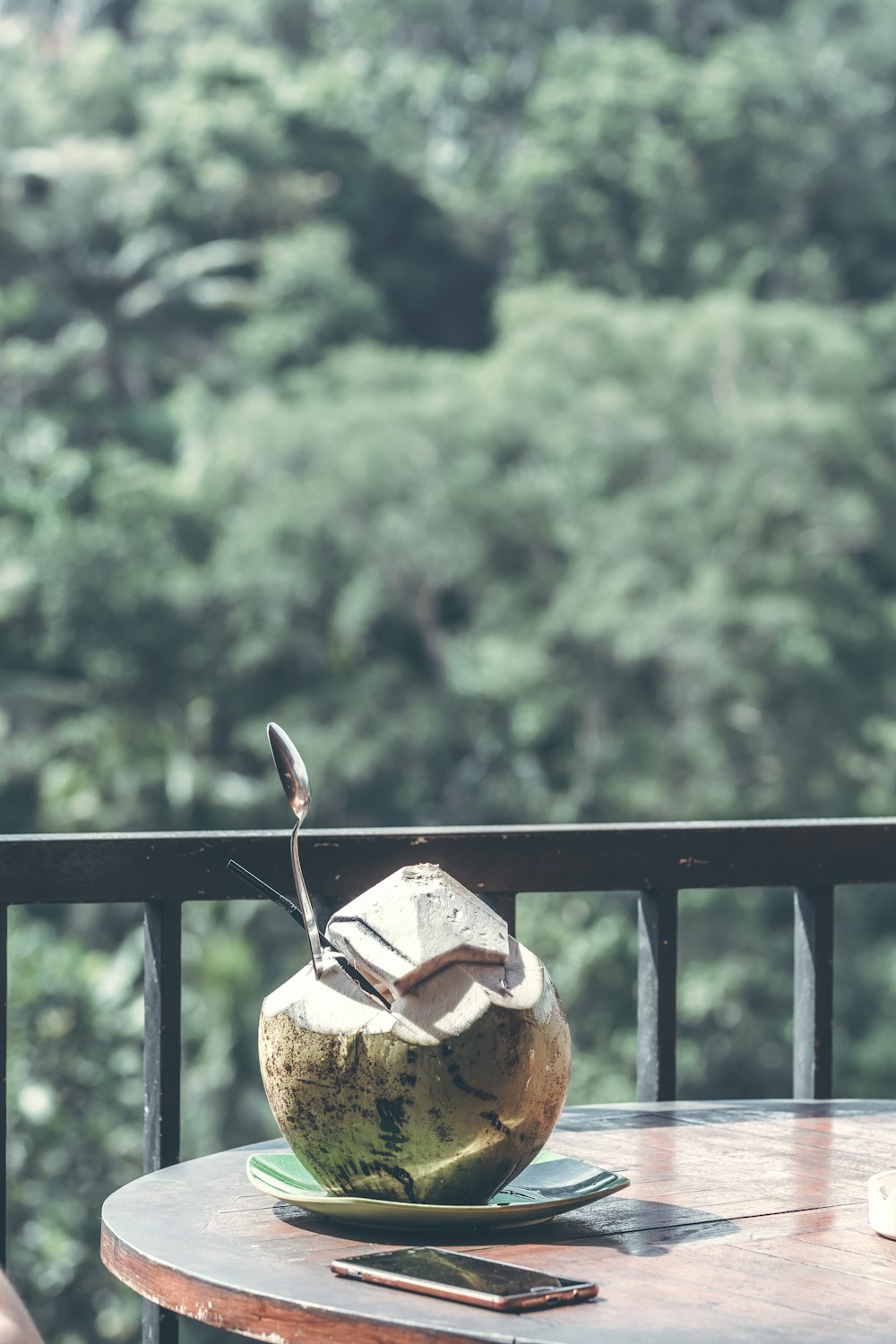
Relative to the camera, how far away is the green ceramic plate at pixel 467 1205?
2.93ft

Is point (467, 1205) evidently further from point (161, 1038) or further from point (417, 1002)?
point (161, 1038)

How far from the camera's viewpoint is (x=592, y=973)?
38.7 feet

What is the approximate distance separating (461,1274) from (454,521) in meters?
12.5

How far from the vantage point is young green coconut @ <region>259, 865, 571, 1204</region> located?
2.87ft

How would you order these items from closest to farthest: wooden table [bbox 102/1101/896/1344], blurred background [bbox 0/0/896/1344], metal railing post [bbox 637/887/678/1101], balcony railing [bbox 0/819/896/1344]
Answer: wooden table [bbox 102/1101/896/1344]
balcony railing [bbox 0/819/896/1344]
metal railing post [bbox 637/887/678/1101]
blurred background [bbox 0/0/896/1344]

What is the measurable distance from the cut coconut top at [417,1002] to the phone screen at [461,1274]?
98 mm

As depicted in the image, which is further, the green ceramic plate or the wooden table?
the green ceramic plate

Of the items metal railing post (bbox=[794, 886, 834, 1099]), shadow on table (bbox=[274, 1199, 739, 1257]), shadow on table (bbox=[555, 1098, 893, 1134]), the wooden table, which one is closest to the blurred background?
metal railing post (bbox=[794, 886, 834, 1099])

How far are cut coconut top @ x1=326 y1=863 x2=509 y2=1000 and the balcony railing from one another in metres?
0.39

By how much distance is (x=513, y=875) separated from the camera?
59.2 inches

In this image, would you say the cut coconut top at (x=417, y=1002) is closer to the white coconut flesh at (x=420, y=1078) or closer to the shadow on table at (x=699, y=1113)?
the white coconut flesh at (x=420, y=1078)

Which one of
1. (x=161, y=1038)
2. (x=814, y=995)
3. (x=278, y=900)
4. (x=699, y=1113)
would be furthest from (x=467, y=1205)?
(x=814, y=995)

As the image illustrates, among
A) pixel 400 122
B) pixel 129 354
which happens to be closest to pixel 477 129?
pixel 400 122

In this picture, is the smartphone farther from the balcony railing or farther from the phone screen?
the balcony railing
